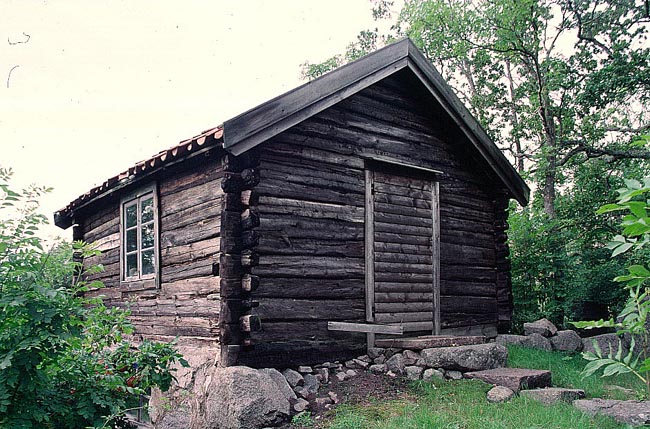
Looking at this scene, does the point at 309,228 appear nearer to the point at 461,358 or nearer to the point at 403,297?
the point at 403,297

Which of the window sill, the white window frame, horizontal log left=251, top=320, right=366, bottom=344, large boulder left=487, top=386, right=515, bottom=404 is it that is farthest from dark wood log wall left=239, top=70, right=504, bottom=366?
the window sill

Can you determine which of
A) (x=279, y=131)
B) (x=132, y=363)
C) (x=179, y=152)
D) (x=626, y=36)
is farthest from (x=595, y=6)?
(x=132, y=363)

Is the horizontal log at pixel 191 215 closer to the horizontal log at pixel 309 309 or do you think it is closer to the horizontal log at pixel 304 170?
the horizontal log at pixel 304 170

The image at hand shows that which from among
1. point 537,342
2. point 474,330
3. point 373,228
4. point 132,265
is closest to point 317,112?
point 373,228

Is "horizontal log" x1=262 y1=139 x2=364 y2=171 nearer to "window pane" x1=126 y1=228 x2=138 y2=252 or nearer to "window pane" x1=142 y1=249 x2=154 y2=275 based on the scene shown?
"window pane" x1=142 y1=249 x2=154 y2=275

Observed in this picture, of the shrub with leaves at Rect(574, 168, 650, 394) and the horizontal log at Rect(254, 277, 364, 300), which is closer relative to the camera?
the shrub with leaves at Rect(574, 168, 650, 394)

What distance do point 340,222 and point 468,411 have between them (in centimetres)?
328

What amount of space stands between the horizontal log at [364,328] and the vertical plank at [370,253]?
118 millimetres

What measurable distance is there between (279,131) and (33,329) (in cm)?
442

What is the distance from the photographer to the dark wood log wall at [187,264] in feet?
26.0

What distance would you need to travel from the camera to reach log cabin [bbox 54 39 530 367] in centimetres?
757

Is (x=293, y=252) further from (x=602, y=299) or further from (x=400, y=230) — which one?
(x=602, y=299)

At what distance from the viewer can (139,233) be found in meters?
10.1

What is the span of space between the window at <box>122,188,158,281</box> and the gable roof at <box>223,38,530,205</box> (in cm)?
285
